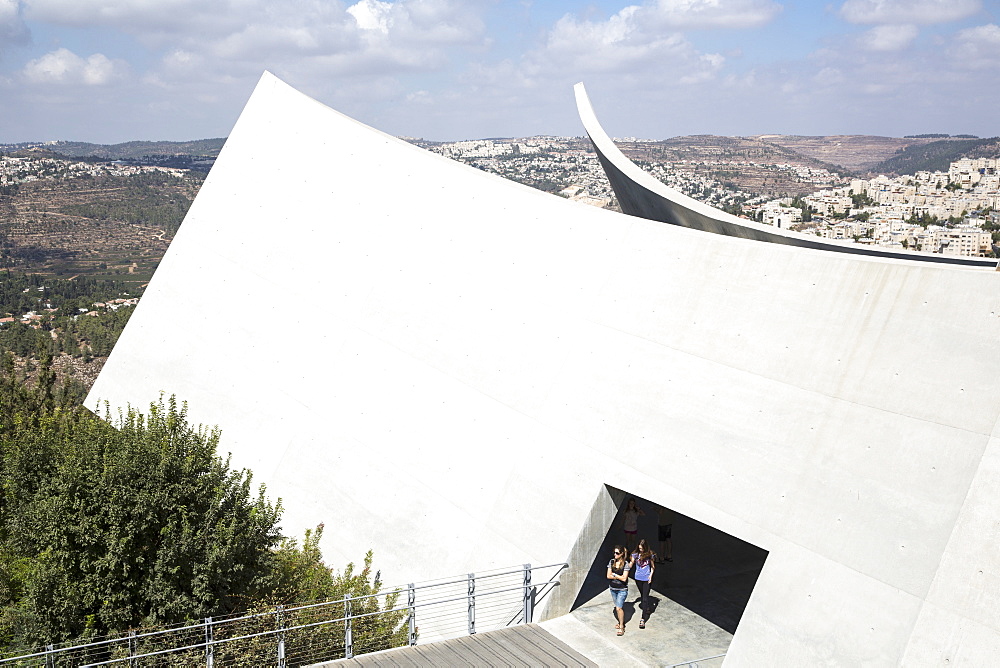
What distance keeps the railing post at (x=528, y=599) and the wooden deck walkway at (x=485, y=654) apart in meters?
0.53

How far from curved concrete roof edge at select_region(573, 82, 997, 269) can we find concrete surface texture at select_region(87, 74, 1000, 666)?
275 cm

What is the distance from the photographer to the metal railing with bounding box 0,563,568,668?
7.77 m

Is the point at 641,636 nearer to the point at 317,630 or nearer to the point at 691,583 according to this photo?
the point at 691,583

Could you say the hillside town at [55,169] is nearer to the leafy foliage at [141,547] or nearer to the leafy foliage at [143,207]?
the leafy foliage at [143,207]

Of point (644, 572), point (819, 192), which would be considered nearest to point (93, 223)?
point (819, 192)

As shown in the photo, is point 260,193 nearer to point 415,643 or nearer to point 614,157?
point 614,157

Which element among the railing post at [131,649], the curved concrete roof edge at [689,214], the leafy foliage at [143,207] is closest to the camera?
the railing post at [131,649]

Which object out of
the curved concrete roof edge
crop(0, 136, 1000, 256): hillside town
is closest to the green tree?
the curved concrete roof edge

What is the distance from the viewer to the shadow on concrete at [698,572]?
993cm

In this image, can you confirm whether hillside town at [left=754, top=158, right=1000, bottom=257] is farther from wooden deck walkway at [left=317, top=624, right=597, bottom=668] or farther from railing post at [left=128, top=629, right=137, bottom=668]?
railing post at [left=128, top=629, right=137, bottom=668]

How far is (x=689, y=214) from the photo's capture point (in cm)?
1310

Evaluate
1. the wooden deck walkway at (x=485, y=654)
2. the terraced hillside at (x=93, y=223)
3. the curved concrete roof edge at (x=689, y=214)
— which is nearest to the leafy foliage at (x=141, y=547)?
the wooden deck walkway at (x=485, y=654)

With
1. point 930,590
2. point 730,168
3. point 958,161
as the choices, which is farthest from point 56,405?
point 958,161

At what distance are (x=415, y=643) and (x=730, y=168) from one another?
586 feet
